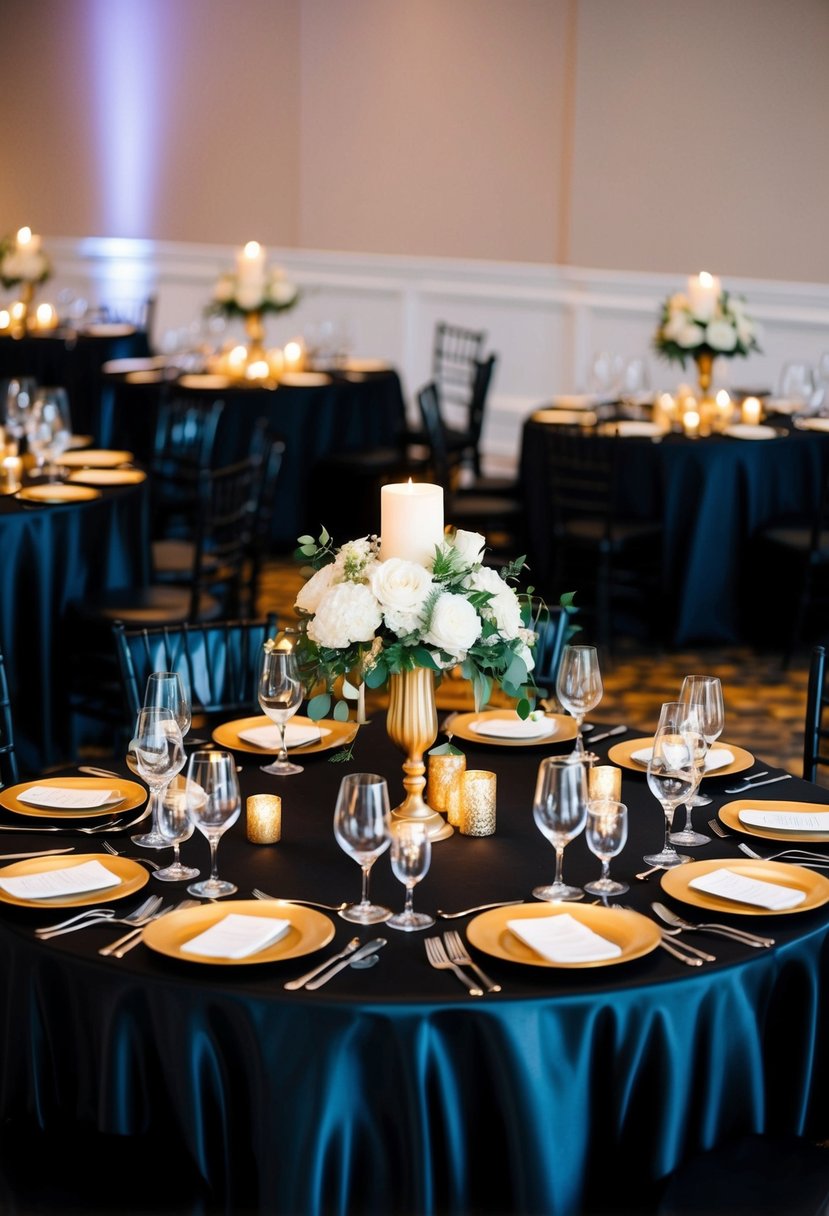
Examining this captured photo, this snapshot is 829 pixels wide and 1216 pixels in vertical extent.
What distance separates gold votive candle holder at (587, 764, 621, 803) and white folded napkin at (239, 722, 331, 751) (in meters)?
0.63

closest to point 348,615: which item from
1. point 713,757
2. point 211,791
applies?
point 211,791

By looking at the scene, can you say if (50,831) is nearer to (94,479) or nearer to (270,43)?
(94,479)

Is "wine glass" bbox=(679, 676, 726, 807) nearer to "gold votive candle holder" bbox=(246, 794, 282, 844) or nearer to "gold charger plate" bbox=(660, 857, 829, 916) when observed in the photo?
"gold charger plate" bbox=(660, 857, 829, 916)

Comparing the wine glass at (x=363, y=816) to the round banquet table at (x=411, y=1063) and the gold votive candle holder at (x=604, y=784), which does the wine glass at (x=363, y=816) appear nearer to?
the round banquet table at (x=411, y=1063)

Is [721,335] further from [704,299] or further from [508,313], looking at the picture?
[508,313]

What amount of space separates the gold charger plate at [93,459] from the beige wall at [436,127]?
4.30 metres

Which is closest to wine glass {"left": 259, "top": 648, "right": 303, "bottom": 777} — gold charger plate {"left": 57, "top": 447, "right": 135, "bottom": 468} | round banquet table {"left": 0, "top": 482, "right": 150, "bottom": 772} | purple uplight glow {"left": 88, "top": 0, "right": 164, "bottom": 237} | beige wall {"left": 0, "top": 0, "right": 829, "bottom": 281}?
round banquet table {"left": 0, "top": 482, "right": 150, "bottom": 772}

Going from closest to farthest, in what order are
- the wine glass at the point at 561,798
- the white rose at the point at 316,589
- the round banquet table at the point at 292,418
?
the wine glass at the point at 561,798, the white rose at the point at 316,589, the round banquet table at the point at 292,418

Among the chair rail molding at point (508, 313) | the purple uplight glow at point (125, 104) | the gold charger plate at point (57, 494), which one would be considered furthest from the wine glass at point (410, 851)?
the purple uplight glow at point (125, 104)

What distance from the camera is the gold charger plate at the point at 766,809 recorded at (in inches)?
104

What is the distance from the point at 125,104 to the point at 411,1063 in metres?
12.2

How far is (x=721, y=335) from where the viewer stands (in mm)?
6805

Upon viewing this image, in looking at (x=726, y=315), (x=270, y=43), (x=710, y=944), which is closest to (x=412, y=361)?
(x=270, y=43)

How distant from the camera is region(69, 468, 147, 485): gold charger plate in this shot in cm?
562
